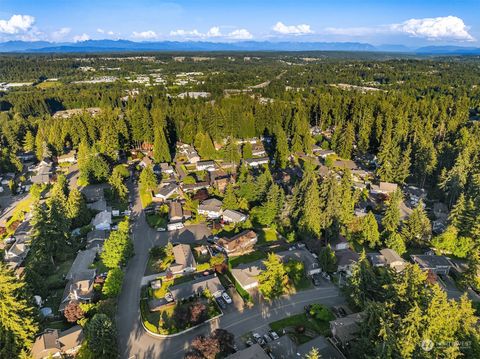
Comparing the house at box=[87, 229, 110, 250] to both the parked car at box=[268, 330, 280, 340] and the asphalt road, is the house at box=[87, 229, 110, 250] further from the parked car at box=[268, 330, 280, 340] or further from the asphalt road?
the parked car at box=[268, 330, 280, 340]

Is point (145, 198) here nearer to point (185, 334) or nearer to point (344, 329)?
point (185, 334)

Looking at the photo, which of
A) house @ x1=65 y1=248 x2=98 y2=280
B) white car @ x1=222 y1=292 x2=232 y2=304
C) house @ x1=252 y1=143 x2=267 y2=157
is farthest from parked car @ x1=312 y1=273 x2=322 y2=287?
house @ x1=252 y1=143 x2=267 y2=157

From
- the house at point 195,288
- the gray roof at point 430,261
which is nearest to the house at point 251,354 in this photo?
the house at point 195,288

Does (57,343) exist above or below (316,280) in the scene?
above

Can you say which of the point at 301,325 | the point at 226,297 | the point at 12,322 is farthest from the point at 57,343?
the point at 301,325

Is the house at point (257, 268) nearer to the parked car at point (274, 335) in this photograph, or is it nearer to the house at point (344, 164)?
the parked car at point (274, 335)

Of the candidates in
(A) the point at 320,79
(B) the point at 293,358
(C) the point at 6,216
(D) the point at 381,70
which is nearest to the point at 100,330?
(B) the point at 293,358
